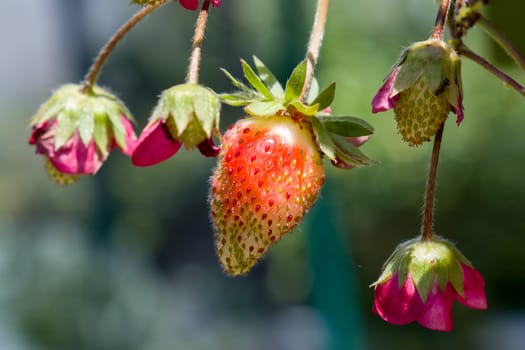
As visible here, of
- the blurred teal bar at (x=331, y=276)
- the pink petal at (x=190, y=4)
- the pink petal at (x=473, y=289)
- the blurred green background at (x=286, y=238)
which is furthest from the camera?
the blurred green background at (x=286, y=238)

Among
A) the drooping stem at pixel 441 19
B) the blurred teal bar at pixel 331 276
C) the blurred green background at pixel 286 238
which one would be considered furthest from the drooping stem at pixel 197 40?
the blurred green background at pixel 286 238

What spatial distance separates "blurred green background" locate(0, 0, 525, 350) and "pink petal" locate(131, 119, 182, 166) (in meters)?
1.87

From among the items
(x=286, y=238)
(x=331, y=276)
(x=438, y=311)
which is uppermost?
(x=438, y=311)

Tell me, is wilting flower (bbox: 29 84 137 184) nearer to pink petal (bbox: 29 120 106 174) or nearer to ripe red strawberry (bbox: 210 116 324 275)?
pink petal (bbox: 29 120 106 174)

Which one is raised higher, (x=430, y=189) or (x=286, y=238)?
(x=430, y=189)

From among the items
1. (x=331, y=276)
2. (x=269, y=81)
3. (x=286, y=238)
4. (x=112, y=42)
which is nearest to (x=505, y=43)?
(x=269, y=81)

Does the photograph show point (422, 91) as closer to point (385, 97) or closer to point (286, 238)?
point (385, 97)

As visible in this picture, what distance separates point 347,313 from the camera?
2.12 metres

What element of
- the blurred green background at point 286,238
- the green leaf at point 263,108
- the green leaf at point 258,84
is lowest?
the blurred green background at point 286,238

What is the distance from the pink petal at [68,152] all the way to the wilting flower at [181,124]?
0.31 ft

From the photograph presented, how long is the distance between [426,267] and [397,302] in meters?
0.03

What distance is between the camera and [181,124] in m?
0.57

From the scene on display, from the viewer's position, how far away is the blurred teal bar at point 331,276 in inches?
81.6

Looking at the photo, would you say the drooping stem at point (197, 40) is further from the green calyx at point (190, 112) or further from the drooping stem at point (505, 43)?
the drooping stem at point (505, 43)
